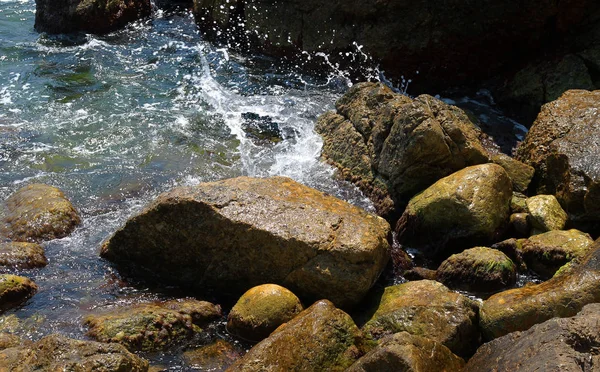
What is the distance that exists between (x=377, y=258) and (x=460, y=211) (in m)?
1.44

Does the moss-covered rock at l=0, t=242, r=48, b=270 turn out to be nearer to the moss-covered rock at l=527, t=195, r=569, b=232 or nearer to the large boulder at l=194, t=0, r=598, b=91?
the moss-covered rock at l=527, t=195, r=569, b=232

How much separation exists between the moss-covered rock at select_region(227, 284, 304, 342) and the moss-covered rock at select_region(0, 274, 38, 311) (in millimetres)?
2402

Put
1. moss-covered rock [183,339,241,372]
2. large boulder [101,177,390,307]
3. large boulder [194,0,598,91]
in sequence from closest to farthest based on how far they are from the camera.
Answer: moss-covered rock [183,339,241,372] → large boulder [101,177,390,307] → large boulder [194,0,598,91]

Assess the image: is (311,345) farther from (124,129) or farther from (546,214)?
(124,129)

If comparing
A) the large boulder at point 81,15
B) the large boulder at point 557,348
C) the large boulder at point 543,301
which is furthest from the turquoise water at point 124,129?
the large boulder at point 557,348

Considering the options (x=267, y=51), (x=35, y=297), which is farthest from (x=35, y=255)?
(x=267, y=51)

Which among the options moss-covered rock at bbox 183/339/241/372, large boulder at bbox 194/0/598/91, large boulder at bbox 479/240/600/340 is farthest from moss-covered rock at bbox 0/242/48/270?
large boulder at bbox 194/0/598/91

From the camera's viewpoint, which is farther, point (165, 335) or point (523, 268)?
point (523, 268)

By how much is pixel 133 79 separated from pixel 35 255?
6.37 m

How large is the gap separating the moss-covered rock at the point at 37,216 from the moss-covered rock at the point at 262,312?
3.16 metres

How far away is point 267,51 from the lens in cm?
1422

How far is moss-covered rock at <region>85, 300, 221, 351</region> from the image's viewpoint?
652 centimetres

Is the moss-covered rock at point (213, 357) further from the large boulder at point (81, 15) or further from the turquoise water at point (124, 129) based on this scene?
the large boulder at point (81, 15)

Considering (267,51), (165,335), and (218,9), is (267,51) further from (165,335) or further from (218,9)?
(165,335)
